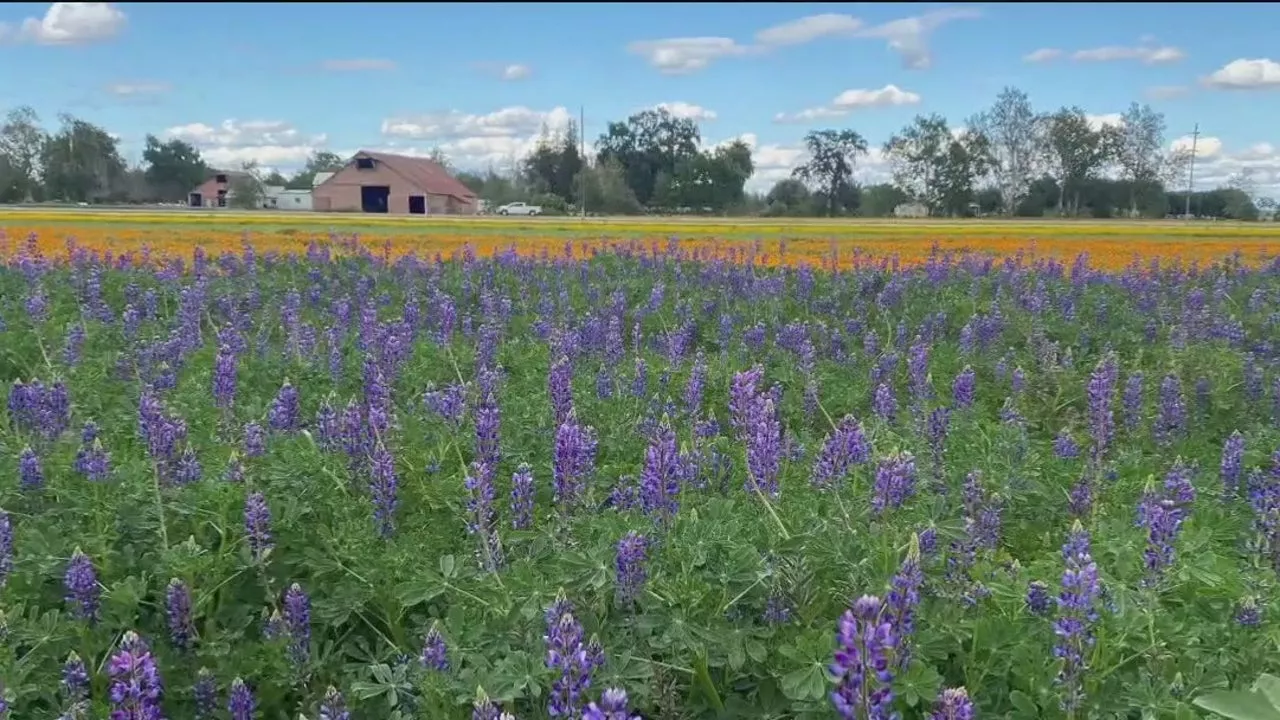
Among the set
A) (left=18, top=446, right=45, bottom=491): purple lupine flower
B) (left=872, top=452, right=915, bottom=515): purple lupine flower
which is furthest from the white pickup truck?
(left=872, top=452, right=915, bottom=515): purple lupine flower

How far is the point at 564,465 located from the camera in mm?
3385

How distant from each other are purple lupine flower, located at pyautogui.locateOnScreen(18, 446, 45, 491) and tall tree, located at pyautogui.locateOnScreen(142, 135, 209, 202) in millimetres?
100711

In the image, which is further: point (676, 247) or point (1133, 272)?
point (676, 247)

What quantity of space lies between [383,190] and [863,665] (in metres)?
89.9

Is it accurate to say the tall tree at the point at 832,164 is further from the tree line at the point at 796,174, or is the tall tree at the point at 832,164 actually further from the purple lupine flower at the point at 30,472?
the purple lupine flower at the point at 30,472

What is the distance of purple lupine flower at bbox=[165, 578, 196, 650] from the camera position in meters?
3.07

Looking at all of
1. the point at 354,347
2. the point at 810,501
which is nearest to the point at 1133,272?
the point at 354,347

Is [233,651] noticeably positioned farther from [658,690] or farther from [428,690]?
[658,690]

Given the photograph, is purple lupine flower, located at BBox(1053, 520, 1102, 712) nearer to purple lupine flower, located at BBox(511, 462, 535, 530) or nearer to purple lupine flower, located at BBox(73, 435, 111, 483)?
purple lupine flower, located at BBox(511, 462, 535, 530)

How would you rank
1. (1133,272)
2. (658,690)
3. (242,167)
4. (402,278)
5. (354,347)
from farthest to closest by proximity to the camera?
(242,167)
(1133,272)
(402,278)
(354,347)
(658,690)

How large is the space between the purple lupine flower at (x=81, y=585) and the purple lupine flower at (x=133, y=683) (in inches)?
36.4

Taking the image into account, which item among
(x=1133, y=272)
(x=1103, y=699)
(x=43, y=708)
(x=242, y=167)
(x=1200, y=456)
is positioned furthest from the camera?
(x=242, y=167)

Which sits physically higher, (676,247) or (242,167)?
(242,167)

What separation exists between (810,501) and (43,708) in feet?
8.45
